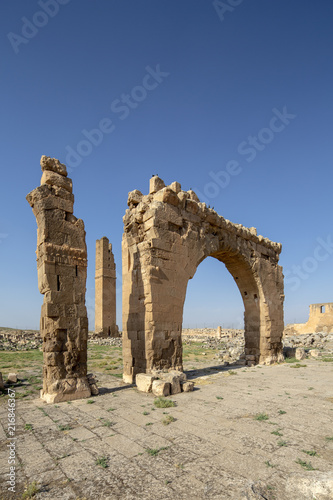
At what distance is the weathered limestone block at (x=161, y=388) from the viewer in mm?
6277

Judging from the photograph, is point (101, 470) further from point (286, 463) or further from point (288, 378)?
point (288, 378)

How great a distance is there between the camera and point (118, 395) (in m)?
6.40

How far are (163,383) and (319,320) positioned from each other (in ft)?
80.1

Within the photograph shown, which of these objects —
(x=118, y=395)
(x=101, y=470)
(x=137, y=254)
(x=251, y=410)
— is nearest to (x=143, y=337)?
(x=118, y=395)

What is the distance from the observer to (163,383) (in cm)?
634

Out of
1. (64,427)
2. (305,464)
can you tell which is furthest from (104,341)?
(305,464)

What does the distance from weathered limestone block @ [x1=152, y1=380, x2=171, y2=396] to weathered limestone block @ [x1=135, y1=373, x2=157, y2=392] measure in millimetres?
169

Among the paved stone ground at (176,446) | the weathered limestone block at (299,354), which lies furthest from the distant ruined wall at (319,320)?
the paved stone ground at (176,446)

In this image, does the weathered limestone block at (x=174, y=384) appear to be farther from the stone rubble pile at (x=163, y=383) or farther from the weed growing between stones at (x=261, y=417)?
the weed growing between stones at (x=261, y=417)

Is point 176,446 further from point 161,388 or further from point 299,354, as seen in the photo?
point 299,354

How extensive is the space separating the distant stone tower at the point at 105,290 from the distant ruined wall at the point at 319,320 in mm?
16958

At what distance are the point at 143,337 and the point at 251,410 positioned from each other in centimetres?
326

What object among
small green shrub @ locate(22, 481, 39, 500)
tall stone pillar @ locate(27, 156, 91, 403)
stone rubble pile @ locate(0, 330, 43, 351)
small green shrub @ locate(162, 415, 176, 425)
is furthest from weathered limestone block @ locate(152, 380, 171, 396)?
stone rubble pile @ locate(0, 330, 43, 351)

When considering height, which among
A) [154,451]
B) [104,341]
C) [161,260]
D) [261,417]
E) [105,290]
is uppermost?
[105,290]
